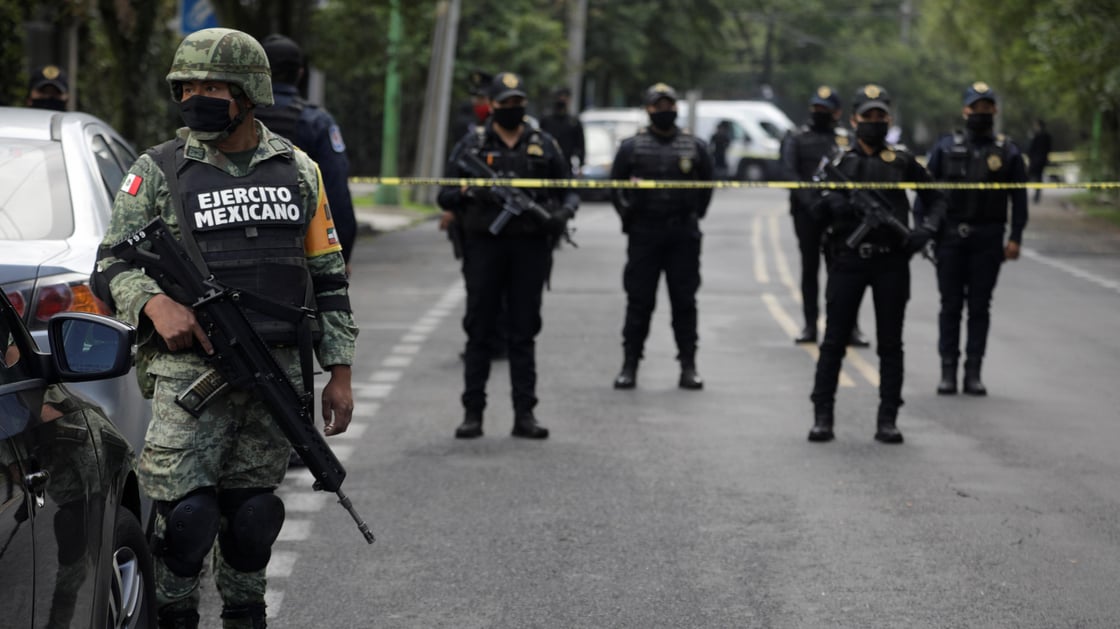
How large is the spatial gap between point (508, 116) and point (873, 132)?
1.91m

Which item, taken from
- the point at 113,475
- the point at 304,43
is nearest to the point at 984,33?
the point at 304,43

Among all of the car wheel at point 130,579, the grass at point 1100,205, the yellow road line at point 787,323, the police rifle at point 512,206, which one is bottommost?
the yellow road line at point 787,323

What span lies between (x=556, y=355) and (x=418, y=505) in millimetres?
5373

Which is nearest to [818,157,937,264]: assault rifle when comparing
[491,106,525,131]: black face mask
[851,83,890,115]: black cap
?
[851,83,890,115]: black cap

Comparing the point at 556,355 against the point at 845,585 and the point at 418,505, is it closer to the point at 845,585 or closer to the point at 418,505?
the point at 418,505

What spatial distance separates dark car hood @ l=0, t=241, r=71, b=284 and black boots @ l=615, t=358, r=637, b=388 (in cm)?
565

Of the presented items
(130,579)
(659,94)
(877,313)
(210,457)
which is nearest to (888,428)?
(877,313)

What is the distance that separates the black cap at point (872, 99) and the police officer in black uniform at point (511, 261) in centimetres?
163

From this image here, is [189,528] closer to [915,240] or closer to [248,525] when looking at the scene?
[248,525]

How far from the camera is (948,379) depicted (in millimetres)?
11094

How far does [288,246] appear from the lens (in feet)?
15.5

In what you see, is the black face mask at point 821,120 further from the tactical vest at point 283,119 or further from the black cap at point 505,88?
the tactical vest at point 283,119

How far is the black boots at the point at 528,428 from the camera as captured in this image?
9.25 m

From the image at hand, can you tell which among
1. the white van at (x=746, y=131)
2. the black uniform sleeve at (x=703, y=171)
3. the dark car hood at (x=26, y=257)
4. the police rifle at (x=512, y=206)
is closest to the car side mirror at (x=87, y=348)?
the dark car hood at (x=26, y=257)
